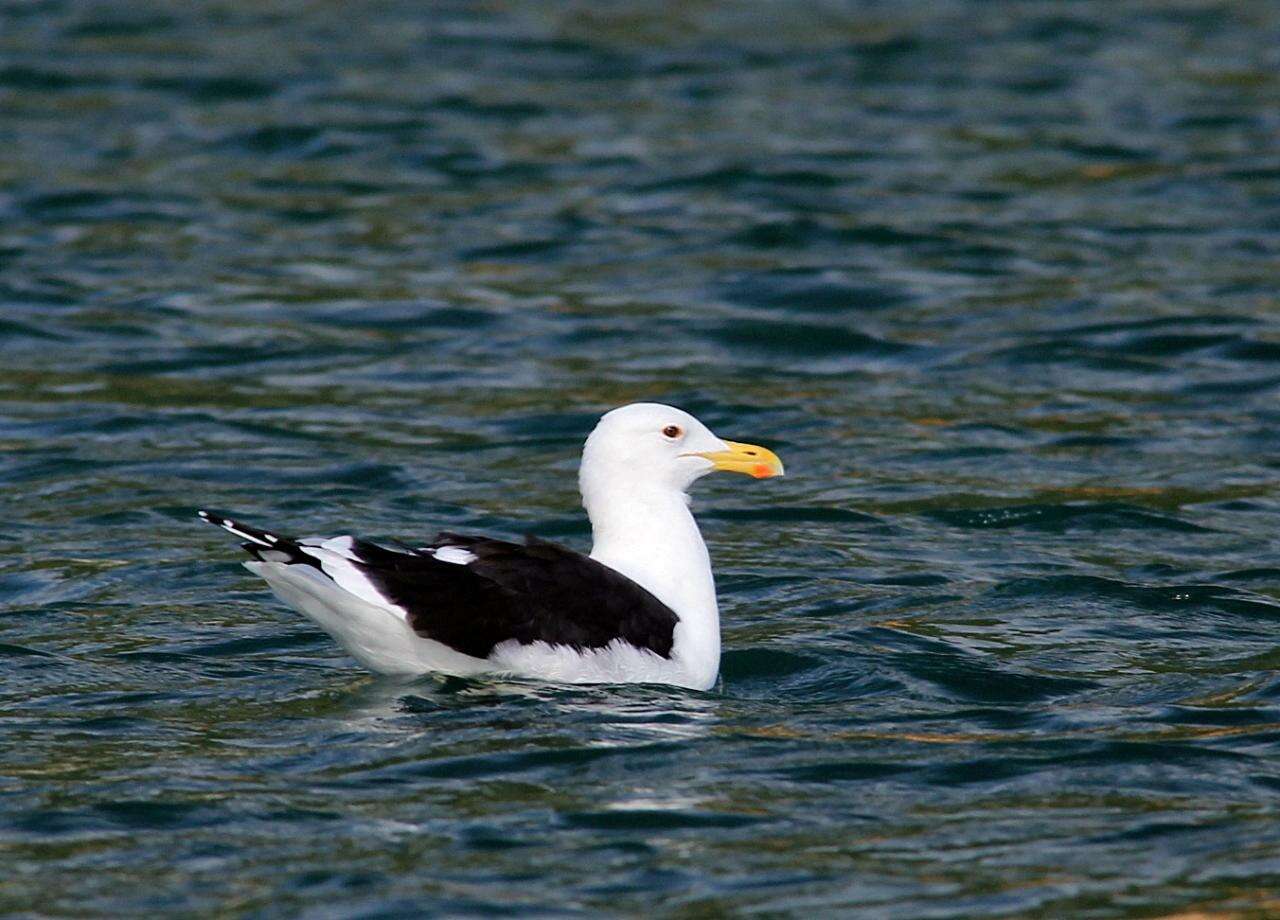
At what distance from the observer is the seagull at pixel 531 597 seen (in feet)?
27.0

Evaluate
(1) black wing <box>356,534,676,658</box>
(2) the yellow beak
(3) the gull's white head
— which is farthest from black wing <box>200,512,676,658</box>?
(2) the yellow beak

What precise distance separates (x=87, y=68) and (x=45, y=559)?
12625 millimetres

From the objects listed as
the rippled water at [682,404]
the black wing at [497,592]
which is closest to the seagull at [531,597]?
the black wing at [497,592]

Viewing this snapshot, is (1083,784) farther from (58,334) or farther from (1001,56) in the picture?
(1001,56)

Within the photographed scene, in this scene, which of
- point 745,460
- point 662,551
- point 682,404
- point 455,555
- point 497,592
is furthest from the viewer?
point 682,404

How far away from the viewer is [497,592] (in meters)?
8.38

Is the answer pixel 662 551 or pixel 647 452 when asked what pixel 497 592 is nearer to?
pixel 662 551

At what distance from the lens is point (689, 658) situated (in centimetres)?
873

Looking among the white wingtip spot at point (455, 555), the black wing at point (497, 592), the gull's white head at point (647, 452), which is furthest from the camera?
the gull's white head at point (647, 452)

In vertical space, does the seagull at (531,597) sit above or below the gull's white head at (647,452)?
below

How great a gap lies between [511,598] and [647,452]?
3.66ft

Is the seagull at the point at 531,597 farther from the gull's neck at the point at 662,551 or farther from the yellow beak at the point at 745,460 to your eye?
the yellow beak at the point at 745,460

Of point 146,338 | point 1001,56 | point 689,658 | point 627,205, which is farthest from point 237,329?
point 1001,56

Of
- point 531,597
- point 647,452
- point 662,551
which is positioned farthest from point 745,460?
point 531,597
